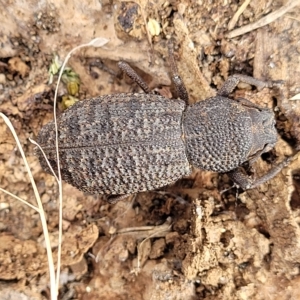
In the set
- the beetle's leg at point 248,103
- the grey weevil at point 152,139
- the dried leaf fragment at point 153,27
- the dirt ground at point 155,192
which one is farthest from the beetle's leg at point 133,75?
the beetle's leg at point 248,103

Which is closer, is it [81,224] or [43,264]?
[43,264]

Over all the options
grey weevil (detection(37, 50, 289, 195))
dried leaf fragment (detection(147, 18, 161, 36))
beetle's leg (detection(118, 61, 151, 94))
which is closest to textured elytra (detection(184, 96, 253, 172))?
grey weevil (detection(37, 50, 289, 195))

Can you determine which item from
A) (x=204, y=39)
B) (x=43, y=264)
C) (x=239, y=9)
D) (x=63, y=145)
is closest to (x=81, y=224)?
(x=43, y=264)

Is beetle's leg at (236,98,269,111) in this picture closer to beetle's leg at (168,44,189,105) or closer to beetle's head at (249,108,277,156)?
beetle's head at (249,108,277,156)

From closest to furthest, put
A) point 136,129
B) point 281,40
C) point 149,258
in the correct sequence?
1. point 136,129
2. point 281,40
3. point 149,258

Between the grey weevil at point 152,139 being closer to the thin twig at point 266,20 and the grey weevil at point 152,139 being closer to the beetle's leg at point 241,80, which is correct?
the beetle's leg at point 241,80

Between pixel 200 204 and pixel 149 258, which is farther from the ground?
pixel 200 204

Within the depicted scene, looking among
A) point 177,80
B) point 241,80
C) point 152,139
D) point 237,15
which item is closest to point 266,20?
point 237,15

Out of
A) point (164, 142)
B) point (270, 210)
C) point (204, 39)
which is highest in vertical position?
point (204, 39)

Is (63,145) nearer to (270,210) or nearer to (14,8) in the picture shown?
(14,8)
